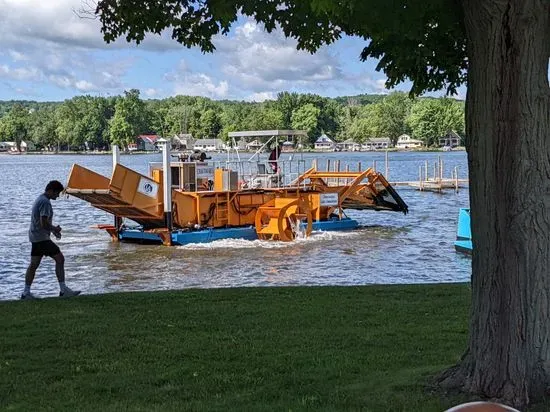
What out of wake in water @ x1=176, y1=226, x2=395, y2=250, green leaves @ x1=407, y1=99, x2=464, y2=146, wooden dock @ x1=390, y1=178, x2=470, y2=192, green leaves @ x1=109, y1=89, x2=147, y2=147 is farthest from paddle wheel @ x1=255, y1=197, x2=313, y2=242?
green leaves @ x1=109, y1=89, x2=147, y2=147

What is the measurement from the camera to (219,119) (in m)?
123

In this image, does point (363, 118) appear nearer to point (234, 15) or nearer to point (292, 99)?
point (292, 99)

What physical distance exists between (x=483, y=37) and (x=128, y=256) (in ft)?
67.0

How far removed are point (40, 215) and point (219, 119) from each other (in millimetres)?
111717

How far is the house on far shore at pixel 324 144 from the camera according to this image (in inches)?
6107

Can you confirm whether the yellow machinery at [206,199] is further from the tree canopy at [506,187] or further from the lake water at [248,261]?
the tree canopy at [506,187]

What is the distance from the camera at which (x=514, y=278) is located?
193 inches

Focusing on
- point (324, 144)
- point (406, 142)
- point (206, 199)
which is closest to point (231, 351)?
point (206, 199)

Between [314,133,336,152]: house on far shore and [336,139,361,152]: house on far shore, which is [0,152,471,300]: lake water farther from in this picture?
[336,139,361,152]: house on far shore

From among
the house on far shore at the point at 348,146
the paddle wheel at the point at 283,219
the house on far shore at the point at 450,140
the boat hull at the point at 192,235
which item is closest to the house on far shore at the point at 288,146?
the paddle wheel at the point at 283,219

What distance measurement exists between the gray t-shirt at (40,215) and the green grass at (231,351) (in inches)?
46.3

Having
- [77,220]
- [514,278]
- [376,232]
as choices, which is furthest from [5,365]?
[77,220]

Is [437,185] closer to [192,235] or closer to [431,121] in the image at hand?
[192,235]

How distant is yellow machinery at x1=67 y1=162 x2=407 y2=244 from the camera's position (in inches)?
964
